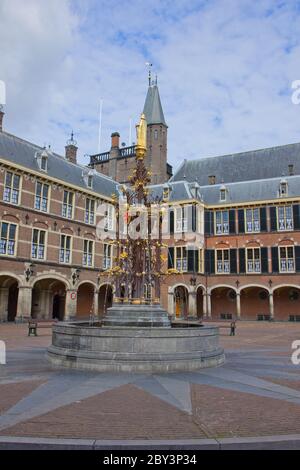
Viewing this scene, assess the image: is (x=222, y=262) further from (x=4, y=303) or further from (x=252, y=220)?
(x=4, y=303)

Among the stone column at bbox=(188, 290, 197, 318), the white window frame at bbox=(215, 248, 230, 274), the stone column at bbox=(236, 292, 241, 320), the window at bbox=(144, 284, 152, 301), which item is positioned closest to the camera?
the window at bbox=(144, 284, 152, 301)

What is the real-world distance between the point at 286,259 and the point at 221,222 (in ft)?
23.2

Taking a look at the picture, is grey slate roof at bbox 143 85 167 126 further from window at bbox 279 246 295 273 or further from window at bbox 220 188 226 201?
window at bbox 279 246 295 273

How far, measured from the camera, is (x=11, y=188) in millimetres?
29000

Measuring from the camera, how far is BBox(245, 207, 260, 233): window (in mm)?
37969

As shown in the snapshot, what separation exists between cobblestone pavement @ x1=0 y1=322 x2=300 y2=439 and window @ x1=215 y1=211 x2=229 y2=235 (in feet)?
95.3

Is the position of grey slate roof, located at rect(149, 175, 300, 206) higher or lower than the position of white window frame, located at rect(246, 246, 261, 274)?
higher

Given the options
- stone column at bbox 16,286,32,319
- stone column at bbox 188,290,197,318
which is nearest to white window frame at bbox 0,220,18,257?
stone column at bbox 16,286,32,319

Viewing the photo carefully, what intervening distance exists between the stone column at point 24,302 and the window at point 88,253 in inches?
270

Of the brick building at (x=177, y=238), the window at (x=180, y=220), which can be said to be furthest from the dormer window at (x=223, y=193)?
the window at (x=180, y=220)

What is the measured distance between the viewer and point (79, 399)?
7137 millimetres

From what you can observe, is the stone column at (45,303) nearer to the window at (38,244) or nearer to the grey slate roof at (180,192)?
the window at (38,244)

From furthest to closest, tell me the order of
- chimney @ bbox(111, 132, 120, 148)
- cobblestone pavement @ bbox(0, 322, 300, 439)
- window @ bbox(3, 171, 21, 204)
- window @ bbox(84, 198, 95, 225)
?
chimney @ bbox(111, 132, 120, 148), window @ bbox(84, 198, 95, 225), window @ bbox(3, 171, 21, 204), cobblestone pavement @ bbox(0, 322, 300, 439)

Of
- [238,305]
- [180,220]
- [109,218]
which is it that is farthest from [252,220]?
[109,218]
